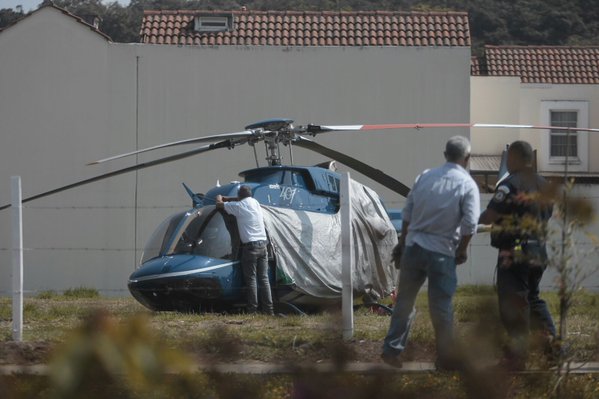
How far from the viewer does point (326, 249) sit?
1382 cm

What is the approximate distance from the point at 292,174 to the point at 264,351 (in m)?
5.87

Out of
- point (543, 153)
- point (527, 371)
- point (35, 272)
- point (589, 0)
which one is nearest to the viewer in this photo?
point (527, 371)

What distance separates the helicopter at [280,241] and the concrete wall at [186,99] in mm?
11618

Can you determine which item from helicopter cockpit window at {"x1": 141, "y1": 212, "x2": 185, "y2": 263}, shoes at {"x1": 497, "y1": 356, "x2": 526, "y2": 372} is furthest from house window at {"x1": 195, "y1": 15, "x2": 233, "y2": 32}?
shoes at {"x1": 497, "y1": 356, "x2": 526, "y2": 372}

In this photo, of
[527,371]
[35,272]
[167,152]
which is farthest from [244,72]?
[527,371]

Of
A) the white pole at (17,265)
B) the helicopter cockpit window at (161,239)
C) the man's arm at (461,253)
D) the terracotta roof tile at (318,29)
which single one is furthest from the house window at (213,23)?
the man's arm at (461,253)

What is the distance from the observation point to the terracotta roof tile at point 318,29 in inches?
1060

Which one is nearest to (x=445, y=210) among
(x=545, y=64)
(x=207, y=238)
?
(x=207, y=238)

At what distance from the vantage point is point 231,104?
26.3m

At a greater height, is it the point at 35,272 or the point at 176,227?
the point at 176,227

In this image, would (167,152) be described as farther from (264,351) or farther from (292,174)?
(264,351)

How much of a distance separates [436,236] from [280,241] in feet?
20.1

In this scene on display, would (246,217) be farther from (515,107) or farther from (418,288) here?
(515,107)

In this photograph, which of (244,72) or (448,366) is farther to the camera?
(244,72)
